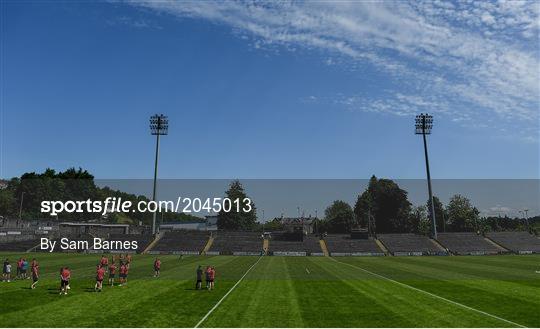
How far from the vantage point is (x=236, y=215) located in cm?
15925

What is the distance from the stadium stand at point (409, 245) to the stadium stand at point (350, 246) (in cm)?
335

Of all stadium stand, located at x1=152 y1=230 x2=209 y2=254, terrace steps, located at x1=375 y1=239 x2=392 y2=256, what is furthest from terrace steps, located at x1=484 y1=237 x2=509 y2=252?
stadium stand, located at x1=152 y1=230 x2=209 y2=254

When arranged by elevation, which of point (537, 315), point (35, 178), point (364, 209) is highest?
point (35, 178)

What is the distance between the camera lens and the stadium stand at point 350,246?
3464 inches

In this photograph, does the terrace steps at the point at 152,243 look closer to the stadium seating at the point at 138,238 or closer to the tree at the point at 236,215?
the stadium seating at the point at 138,238

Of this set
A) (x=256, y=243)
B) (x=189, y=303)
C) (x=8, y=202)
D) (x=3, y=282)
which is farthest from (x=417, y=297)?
(x=8, y=202)

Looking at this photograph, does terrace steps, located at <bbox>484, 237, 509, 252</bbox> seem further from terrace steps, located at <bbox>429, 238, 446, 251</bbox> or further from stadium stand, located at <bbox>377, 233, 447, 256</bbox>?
stadium stand, located at <bbox>377, 233, 447, 256</bbox>

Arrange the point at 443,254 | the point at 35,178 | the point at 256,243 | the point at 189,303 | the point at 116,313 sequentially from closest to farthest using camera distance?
the point at 116,313, the point at 189,303, the point at 443,254, the point at 256,243, the point at 35,178

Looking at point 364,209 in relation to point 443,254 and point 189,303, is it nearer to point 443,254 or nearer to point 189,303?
point 443,254

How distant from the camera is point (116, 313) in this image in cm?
2023

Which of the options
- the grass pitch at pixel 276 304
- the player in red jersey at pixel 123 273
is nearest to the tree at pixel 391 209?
the grass pitch at pixel 276 304

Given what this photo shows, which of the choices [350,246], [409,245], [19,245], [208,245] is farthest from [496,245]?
[19,245]

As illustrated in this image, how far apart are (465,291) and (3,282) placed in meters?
34.1

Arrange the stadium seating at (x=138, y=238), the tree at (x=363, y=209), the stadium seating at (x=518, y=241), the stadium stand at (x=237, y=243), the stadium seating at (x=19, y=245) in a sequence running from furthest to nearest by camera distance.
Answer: the tree at (x=363, y=209) → the stadium seating at (x=138, y=238) → the stadium seating at (x=518, y=241) → the stadium stand at (x=237, y=243) → the stadium seating at (x=19, y=245)
